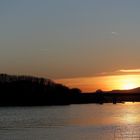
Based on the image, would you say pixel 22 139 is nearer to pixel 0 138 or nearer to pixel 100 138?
pixel 0 138

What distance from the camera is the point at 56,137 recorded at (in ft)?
212

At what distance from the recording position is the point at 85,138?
206ft

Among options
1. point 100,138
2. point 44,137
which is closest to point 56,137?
point 44,137

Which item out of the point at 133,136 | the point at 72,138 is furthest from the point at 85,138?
the point at 133,136

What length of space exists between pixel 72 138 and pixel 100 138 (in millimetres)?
3358

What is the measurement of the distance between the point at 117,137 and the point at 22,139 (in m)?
10.9

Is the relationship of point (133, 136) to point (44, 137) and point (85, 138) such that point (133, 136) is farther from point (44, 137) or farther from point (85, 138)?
point (44, 137)

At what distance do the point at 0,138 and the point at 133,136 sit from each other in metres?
15.8

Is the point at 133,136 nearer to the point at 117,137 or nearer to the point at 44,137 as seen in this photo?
the point at 117,137

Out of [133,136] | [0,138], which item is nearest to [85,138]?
[133,136]

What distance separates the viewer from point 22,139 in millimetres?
62969

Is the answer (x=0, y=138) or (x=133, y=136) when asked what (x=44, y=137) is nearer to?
(x=0, y=138)

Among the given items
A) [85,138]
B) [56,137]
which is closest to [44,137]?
[56,137]

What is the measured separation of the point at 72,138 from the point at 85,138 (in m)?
1.51
